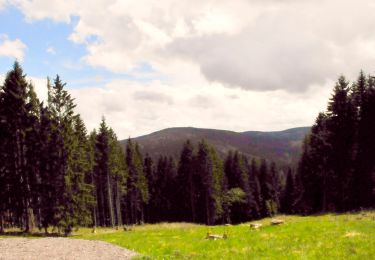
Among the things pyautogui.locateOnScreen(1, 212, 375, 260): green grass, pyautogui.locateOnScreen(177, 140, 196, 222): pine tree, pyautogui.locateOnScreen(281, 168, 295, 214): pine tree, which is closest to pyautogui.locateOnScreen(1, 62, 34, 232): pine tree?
pyautogui.locateOnScreen(1, 212, 375, 260): green grass

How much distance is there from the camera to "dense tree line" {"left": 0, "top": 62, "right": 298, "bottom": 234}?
1624 inches

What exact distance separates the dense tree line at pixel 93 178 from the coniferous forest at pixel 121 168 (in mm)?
107

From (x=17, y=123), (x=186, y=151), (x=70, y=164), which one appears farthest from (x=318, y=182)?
(x=17, y=123)

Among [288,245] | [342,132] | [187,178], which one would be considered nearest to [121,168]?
[187,178]

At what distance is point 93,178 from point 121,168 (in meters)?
6.84

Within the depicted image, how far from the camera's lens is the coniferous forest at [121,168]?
136 ft

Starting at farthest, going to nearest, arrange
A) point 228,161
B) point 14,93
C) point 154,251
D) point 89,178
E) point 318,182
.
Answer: point 228,161
point 89,178
point 318,182
point 14,93
point 154,251

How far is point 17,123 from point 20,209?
9.34 meters

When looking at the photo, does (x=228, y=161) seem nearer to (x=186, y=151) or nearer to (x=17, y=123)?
(x=186, y=151)

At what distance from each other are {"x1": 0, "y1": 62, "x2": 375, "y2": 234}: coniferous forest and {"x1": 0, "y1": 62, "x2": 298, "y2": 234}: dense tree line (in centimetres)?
11

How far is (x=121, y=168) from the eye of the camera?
78.8 m

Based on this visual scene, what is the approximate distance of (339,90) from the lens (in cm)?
5353

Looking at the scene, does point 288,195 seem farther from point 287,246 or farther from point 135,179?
point 287,246

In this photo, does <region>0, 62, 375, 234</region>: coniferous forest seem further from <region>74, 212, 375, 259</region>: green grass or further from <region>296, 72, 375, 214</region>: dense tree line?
<region>74, 212, 375, 259</region>: green grass
